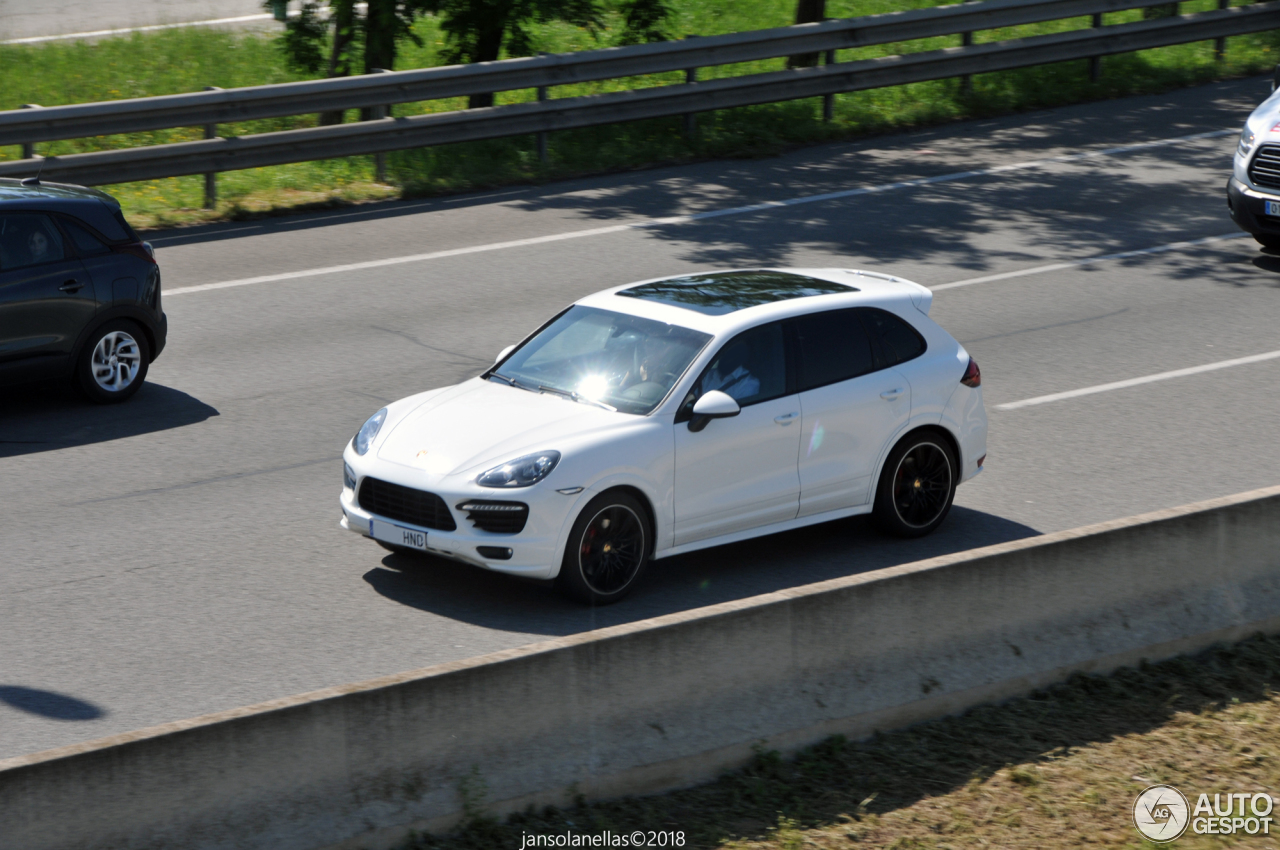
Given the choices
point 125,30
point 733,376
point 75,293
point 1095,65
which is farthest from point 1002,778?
point 125,30

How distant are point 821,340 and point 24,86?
675 inches

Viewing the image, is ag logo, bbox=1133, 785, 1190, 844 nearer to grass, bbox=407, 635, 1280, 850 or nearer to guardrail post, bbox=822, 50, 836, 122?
grass, bbox=407, 635, 1280, 850

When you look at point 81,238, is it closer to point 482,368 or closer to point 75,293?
point 75,293

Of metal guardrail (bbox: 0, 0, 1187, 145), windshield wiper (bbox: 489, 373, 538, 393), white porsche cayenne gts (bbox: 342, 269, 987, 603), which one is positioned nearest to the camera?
white porsche cayenne gts (bbox: 342, 269, 987, 603)

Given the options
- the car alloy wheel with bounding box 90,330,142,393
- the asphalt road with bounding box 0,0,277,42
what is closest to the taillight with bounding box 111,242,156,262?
the car alloy wheel with bounding box 90,330,142,393

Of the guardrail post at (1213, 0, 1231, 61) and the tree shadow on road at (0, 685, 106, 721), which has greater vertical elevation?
the guardrail post at (1213, 0, 1231, 61)

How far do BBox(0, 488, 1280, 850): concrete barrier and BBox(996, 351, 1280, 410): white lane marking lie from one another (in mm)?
3688

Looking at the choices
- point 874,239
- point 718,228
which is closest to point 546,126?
point 718,228

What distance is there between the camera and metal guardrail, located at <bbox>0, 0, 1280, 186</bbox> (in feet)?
52.4

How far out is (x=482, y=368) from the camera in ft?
38.3

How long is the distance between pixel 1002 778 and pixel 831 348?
3159mm

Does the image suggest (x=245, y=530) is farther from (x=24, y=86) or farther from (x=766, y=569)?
(x=24, y=86)

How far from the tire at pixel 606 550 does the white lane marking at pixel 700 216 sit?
7.33 metres

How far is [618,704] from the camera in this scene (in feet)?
19.4
